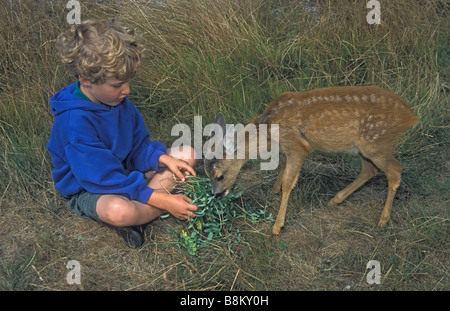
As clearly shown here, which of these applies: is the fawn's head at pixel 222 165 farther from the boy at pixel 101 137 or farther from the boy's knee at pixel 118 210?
the boy's knee at pixel 118 210

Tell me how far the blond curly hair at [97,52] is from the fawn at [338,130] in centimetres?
88

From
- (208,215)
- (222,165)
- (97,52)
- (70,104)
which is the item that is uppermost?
(97,52)

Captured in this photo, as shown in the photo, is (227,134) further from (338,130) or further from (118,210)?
(118,210)

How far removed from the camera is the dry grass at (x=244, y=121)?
305 centimetres

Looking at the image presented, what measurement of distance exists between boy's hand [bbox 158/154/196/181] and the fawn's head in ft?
0.47

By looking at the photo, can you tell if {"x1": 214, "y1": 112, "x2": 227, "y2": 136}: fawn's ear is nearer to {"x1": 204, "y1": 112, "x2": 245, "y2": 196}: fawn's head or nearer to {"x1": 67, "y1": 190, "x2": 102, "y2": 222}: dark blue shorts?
{"x1": 204, "y1": 112, "x2": 245, "y2": 196}: fawn's head

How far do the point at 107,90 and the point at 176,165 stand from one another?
32.8 inches

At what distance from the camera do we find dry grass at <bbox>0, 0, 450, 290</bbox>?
10.00 feet

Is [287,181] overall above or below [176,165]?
below

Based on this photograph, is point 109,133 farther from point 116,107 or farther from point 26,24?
point 26,24

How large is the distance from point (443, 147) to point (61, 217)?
10.7 feet

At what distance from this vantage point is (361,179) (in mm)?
3752

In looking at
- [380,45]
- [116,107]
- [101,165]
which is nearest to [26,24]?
[116,107]

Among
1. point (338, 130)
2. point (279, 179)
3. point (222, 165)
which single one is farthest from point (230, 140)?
point (338, 130)
